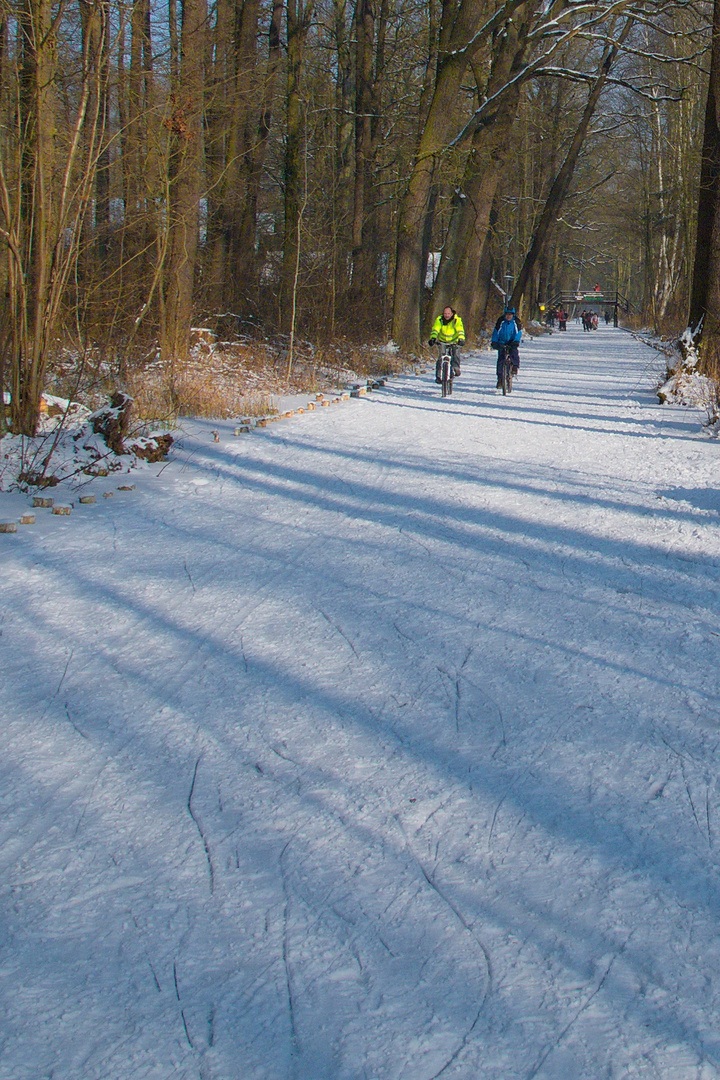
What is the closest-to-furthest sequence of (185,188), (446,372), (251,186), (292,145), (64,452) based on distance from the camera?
(64,452)
(185,188)
(446,372)
(292,145)
(251,186)

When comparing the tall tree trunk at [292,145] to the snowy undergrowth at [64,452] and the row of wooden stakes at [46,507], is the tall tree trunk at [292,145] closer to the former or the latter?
the snowy undergrowth at [64,452]

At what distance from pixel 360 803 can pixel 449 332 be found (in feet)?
53.5

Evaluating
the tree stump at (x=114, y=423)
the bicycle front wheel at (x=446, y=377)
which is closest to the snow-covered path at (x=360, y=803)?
the tree stump at (x=114, y=423)

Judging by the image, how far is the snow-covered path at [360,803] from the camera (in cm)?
219

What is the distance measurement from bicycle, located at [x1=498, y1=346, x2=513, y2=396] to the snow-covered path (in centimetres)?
1213

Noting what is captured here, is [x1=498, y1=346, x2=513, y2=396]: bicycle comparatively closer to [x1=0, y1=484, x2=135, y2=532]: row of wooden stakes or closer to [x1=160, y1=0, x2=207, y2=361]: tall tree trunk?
[x1=160, y1=0, x2=207, y2=361]: tall tree trunk

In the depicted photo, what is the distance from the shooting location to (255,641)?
15.4 feet

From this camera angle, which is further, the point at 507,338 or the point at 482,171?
the point at 482,171

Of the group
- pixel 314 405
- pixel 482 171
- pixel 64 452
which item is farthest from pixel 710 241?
pixel 64 452

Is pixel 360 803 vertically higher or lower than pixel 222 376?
lower

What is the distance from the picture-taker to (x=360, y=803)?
315 cm

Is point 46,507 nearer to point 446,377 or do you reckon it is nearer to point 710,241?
point 446,377

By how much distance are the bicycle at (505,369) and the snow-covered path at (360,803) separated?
1213 centimetres

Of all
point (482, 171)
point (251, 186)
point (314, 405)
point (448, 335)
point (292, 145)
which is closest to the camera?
point (314, 405)
